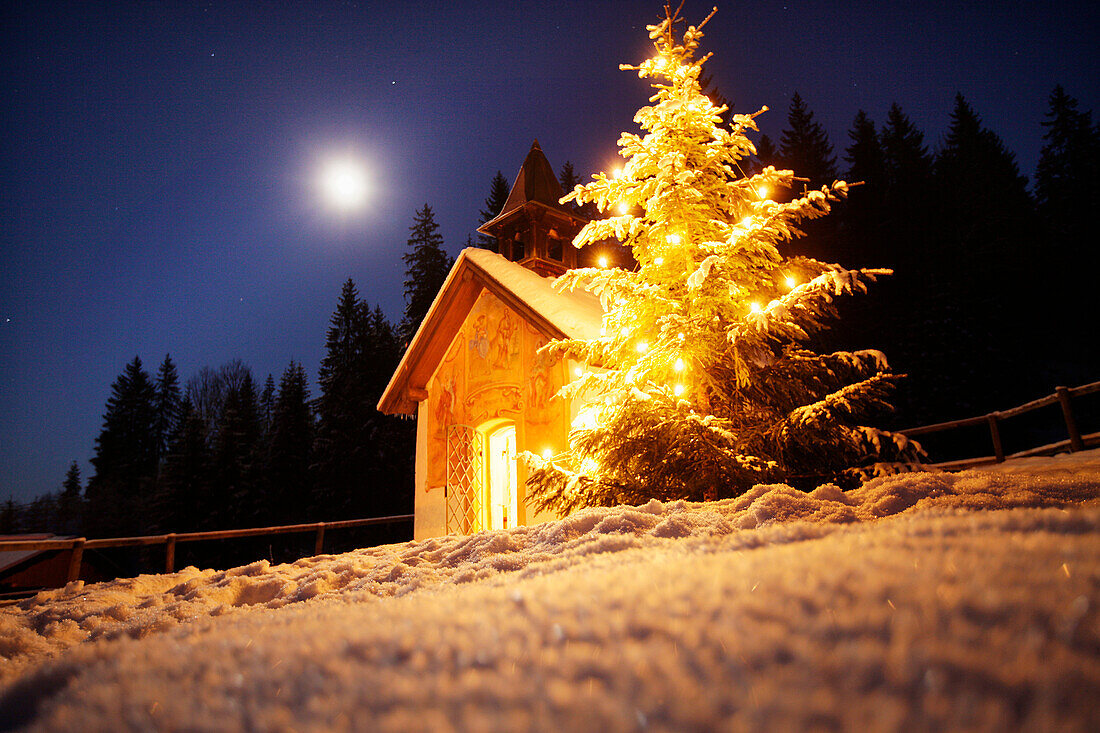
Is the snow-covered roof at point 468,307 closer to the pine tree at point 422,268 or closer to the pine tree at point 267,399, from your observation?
the pine tree at point 422,268

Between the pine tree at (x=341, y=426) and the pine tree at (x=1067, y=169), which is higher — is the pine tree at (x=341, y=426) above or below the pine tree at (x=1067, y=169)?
below

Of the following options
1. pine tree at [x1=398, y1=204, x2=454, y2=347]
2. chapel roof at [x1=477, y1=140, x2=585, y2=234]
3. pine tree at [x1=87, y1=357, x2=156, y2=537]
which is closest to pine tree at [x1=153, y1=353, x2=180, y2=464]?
pine tree at [x1=87, y1=357, x2=156, y2=537]

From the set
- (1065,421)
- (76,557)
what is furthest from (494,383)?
(1065,421)

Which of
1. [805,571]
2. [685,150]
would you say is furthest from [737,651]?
[685,150]

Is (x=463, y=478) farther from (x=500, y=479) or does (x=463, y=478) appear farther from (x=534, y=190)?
(x=534, y=190)

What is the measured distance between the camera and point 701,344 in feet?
19.7

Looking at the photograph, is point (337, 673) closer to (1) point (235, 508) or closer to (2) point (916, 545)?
(2) point (916, 545)

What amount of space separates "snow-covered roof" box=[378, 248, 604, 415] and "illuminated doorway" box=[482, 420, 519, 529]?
185 centimetres

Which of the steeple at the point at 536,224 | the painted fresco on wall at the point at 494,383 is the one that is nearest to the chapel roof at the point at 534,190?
the steeple at the point at 536,224

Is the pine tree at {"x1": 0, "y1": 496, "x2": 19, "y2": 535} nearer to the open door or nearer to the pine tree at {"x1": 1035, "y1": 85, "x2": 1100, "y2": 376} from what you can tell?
the open door

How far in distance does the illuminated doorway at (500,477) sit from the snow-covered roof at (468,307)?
185cm

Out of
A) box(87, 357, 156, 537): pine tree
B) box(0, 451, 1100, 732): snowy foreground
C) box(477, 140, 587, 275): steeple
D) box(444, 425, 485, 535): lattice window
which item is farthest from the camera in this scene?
box(87, 357, 156, 537): pine tree

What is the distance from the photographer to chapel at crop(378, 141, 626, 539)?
9.00m

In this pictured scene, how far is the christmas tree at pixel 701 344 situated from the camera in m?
5.44
